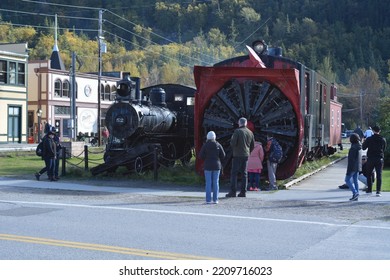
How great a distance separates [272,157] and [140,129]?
16.8 ft

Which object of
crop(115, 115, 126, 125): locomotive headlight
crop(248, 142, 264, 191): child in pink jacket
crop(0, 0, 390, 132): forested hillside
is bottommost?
crop(248, 142, 264, 191): child in pink jacket

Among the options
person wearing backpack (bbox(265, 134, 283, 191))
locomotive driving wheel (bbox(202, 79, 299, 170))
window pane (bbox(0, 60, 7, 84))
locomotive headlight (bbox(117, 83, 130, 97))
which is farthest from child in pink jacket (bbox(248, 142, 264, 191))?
window pane (bbox(0, 60, 7, 84))

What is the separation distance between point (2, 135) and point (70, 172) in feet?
107

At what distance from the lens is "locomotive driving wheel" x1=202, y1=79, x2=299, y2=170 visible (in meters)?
17.5

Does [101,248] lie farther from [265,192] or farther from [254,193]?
[265,192]

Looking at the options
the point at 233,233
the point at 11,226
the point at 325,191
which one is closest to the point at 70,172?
the point at 325,191

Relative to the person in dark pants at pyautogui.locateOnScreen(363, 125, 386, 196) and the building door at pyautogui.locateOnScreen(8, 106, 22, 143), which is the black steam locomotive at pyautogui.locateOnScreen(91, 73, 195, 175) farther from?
the building door at pyautogui.locateOnScreen(8, 106, 22, 143)

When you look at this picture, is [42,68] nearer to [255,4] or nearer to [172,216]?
[172,216]

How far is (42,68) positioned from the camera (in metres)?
58.5

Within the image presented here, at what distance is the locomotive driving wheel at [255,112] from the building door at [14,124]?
37712mm

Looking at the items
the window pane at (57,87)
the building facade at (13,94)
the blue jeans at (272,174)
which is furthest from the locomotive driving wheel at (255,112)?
the window pane at (57,87)

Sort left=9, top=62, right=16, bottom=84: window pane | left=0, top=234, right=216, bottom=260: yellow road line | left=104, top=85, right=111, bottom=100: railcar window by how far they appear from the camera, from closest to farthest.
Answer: left=0, top=234, right=216, bottom=260: yellow road line, left=9, top=62, right=16, bottom=84: window pane, left=104, top=85, right=111, bottom=100: railcar window

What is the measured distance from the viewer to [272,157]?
16.8m

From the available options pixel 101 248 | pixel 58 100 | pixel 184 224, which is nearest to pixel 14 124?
pixel 58 100
